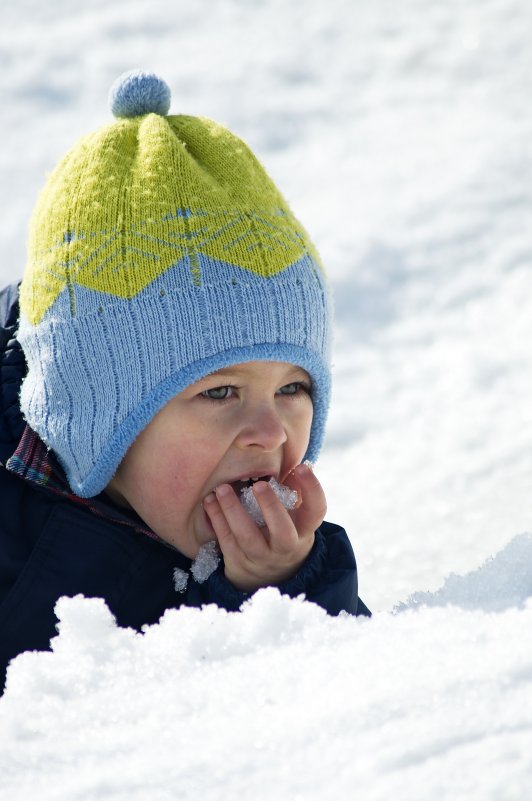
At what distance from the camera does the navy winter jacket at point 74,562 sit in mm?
1839

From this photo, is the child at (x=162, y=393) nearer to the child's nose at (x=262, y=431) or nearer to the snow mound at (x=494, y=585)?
the child's nose at (x=262, y=431)

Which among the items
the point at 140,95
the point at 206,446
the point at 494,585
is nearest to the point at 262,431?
the point at 206,446

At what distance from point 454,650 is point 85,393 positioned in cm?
104

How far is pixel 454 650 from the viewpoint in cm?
96

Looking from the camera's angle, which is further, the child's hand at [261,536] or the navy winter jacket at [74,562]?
the navy winter jacket at [74,562]

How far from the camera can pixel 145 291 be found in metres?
1.78

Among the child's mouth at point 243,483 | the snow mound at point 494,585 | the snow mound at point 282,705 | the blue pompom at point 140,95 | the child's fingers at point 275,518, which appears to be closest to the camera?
the snow mound at point 282,705

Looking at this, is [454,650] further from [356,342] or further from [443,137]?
[443,137]

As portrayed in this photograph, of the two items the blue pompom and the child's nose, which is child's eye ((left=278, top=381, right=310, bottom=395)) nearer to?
the child's nose

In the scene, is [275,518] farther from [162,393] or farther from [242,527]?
[162,393]

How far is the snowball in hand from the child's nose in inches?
3.1

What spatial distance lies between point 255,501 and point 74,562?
1.22ft

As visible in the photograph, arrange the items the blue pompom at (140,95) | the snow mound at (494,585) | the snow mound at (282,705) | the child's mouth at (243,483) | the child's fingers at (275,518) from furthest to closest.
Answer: the blue pompom at (140,95), the child's mouth at (243,483), the child's fingers at (275,518), the snow mound at (494,585), the snow mound at (282,705)

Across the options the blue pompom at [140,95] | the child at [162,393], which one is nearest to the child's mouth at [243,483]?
the child at [162,393]
